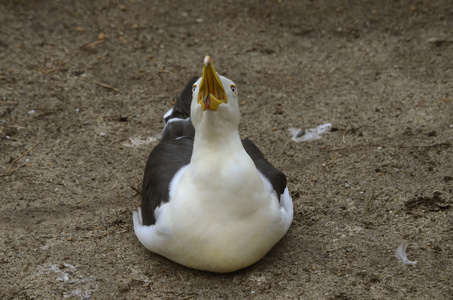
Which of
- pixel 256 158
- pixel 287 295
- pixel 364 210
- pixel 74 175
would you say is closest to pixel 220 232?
pixel 287 295

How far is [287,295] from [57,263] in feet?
5.53

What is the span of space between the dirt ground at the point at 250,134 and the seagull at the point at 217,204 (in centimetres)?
26

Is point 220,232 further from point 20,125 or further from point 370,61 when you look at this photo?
point 370,61

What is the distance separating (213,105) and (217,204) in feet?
2.13

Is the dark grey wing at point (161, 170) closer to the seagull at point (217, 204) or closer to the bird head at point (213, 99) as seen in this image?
the seagull at point (217, 204)

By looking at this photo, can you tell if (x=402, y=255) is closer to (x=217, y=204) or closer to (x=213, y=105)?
(x=217, y=204)

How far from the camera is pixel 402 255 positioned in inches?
179

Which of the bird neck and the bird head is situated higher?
the bird head

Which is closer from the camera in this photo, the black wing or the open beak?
the open beak

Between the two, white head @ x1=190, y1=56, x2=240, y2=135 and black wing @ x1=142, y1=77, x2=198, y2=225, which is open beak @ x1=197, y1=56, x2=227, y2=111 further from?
black wing @ x1=142, y1=77, x2=198, y2=225

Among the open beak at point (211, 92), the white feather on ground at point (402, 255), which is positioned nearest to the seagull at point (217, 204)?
the open beak at point (211, 92)

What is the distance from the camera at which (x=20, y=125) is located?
6.66 metres

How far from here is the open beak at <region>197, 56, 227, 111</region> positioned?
160 inches

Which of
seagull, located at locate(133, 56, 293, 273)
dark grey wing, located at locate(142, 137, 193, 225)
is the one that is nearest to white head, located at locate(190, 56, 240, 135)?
seagull, located at locate(133, 56, 293, 273)
